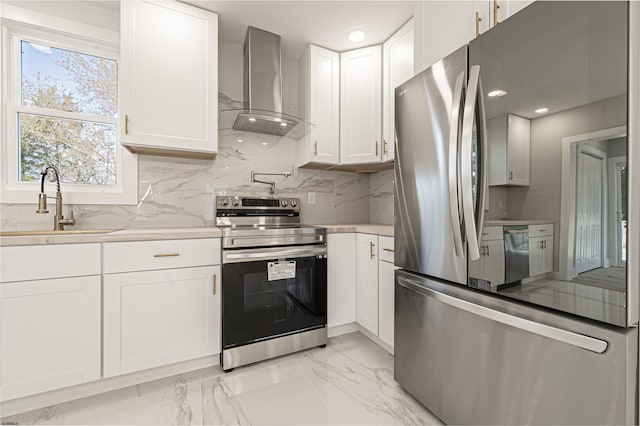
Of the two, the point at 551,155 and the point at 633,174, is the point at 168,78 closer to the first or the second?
the point at 551,155

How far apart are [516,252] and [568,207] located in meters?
0.22

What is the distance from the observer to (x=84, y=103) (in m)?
2.10

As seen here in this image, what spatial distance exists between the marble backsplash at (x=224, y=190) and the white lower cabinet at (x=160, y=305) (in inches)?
24.9

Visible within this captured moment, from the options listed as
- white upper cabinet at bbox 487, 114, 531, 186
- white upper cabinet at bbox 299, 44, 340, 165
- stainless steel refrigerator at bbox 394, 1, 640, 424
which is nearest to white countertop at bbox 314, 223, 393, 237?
stainless steel refrigerator at bbox 394, 1, 640, 424

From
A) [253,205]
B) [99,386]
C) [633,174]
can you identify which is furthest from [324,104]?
[99,386]

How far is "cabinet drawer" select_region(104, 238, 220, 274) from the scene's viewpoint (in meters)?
1.57

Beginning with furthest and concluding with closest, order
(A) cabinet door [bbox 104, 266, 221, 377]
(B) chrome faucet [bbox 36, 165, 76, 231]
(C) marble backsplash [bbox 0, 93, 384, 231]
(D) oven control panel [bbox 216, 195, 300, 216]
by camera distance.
Answer: 1. (D) oven control panel [bbox 216, 195, 300, 216]
2. (C) marble backsplash [bbox 0, 93, 384, 231]
3. (B) chrome faucet [bbox 36, 165, 76, 231]
4. (A) cabinet door [bbox 104, 266, 221, 377]

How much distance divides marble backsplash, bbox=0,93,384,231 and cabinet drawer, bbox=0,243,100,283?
652mm

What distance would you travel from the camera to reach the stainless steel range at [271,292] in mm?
1806

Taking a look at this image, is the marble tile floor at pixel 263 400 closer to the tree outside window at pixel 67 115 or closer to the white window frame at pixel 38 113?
the white window frame at pixel 38 113

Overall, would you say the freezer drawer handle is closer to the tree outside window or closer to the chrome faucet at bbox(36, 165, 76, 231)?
the chrome faucet at bbox(36, 165, 76, 231)

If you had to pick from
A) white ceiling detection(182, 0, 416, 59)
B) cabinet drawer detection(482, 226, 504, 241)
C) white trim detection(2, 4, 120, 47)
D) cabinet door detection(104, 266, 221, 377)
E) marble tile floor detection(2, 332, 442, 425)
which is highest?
white ceiling detection(182, 0, 416, 59)

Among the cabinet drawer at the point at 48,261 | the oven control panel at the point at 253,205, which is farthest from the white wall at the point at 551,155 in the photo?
the cabinet drawer at the point at 48,261

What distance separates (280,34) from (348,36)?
1.85 feet
